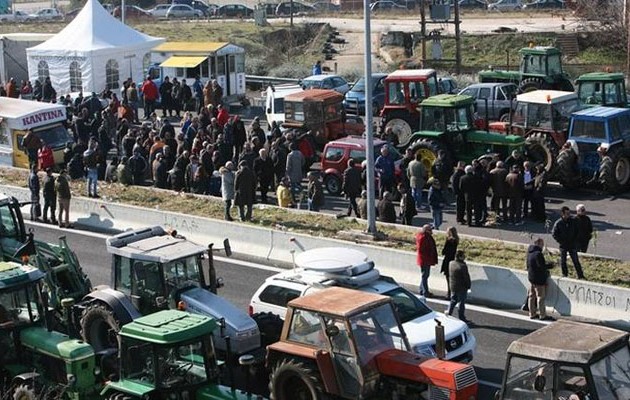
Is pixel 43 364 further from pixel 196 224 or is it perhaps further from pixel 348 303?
pixel 196 224

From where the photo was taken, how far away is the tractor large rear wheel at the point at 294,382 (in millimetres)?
13492

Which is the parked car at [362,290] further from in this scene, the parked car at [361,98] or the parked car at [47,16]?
the parked car at [47,16]

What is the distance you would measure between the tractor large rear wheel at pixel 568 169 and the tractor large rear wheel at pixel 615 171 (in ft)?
2.14

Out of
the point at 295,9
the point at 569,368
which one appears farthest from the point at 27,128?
the point at 295,9

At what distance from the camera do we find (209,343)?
1325 cm

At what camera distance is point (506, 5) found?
70.0m

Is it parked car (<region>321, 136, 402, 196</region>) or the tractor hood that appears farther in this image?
parked car (<region>321, 136, 402, 196</region>)

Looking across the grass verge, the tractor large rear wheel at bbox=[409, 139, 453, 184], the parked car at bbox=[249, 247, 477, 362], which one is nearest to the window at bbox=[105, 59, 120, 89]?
the grass verge

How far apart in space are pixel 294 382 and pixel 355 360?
1.07m

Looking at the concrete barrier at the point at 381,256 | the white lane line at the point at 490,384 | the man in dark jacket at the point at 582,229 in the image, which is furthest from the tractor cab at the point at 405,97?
the white lane line at the point at 490,384

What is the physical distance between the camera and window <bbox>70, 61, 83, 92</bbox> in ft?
139

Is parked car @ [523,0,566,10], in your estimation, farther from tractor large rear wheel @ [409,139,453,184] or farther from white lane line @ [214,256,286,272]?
white lane line @ [214,256,286,272]

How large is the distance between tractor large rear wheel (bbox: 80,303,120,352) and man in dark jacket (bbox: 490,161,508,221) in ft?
36.0

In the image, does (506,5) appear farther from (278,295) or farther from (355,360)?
(355,360)
